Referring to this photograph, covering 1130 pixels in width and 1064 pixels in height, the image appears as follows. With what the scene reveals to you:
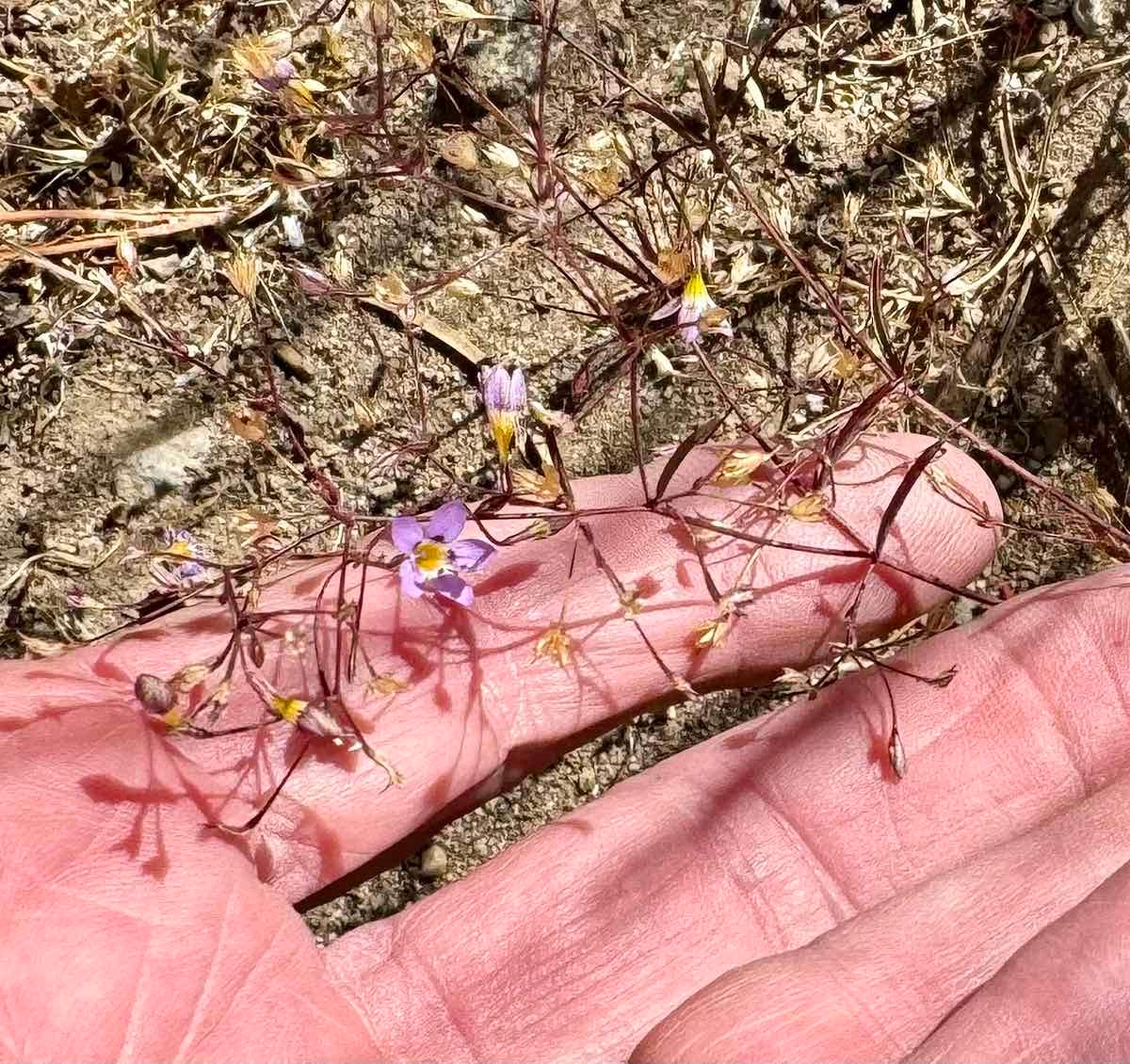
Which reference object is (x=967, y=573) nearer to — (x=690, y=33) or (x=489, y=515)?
(x=489, y=515)

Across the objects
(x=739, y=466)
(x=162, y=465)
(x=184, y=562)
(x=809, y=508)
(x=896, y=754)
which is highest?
(x=162, y=465)

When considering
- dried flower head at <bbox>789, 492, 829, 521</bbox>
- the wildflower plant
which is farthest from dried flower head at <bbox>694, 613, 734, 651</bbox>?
dried flower head at <bbox>789, 492, 829, 521</bbox>

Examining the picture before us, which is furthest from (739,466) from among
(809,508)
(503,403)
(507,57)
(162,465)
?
(162,465)

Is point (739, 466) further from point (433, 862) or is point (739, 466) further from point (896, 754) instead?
point (433, 862)

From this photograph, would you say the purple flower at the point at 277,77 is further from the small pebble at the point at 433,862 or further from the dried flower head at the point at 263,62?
the small pebble at the point at 433,862

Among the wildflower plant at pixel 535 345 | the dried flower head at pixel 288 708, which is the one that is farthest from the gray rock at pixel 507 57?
the dried flower head at pixel 288 708

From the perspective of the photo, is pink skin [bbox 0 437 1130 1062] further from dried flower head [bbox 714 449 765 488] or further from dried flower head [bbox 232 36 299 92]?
dried flower head [bbox 232 36 299 92]
